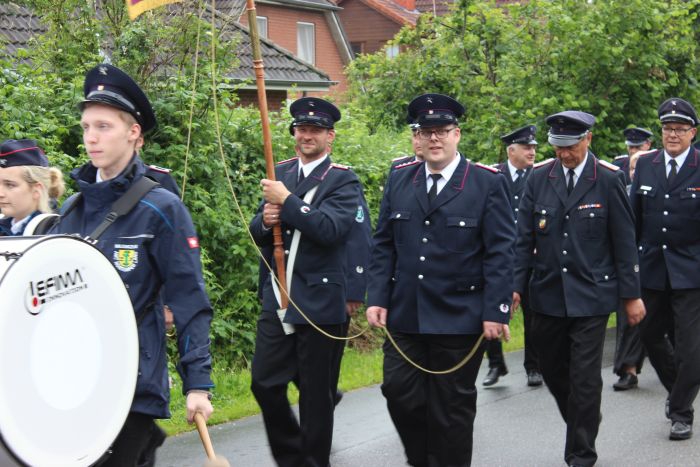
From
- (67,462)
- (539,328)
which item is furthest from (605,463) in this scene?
(67,462)

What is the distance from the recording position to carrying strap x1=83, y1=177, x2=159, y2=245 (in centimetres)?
391

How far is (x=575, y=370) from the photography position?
660 centimetres

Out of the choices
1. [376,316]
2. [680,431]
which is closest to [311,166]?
[376,316]

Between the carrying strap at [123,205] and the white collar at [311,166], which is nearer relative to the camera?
the carrying strap at [123,205]

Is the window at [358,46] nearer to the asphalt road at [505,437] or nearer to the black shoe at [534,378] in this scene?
the black shoe at [534,378]

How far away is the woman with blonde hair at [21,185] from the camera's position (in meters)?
5.31

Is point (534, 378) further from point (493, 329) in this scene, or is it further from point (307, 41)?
point (307, 41)

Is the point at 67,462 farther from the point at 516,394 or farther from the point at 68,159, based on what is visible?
the point at 516,394

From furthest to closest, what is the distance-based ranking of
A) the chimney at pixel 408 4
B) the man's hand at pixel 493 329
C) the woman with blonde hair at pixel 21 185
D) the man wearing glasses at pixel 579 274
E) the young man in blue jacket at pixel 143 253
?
the chimney at pixel 408 4 → the man wearing glasses at pixel 579 274 → the man's hand at pixel 493 329 → the woman with blonde hair at pixel 21 185 → the young man in blue jacket at pixel 143 253

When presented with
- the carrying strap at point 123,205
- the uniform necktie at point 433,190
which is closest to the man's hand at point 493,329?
the uniform necktie at point 433,190

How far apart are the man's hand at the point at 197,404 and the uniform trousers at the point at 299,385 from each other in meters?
2.35

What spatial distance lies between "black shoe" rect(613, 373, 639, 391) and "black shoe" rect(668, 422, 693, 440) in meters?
1.61

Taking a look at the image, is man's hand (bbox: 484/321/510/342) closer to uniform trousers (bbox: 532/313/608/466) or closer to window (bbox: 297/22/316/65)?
uniform trousers (bbox: 532/313/608/466)

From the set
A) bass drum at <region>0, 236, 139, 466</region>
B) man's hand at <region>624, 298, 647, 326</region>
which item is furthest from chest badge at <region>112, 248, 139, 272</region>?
man's hand at <region>624, 298, 647, 326</region>
